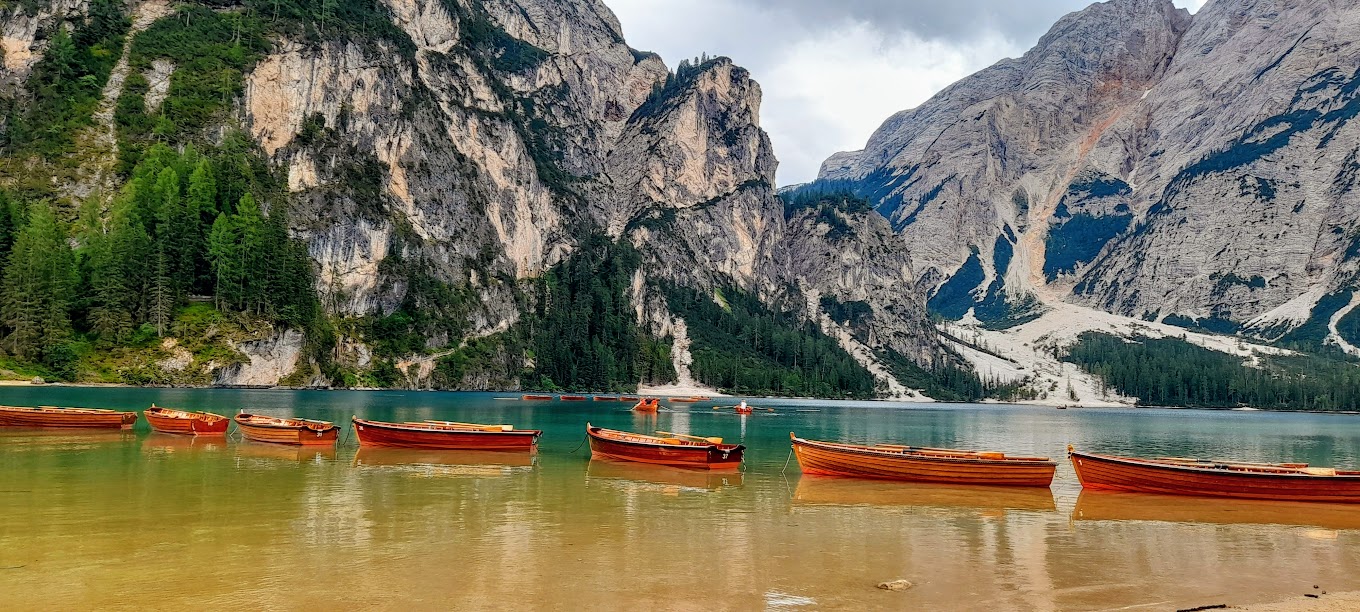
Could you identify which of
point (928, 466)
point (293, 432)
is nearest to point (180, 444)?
point (293, 432)

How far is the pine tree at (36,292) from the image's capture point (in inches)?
4050

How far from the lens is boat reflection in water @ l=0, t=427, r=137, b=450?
45956 mm

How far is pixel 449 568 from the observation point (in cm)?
1980

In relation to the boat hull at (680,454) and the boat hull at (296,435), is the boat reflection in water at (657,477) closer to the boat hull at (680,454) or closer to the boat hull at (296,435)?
the boat hull at (680,454)

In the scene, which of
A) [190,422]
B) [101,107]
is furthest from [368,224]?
[190,422]

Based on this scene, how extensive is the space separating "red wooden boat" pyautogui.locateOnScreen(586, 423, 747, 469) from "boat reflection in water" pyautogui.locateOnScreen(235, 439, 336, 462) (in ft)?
57.0

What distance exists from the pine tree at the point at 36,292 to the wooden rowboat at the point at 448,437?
83506 millimetres

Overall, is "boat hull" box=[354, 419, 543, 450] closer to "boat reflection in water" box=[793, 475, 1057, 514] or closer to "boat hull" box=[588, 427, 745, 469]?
"boat hull" box=[588, 427, 745, 469]

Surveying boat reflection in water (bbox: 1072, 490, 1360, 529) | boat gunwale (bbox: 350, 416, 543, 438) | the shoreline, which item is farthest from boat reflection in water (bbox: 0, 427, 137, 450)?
boat reflection in water (bbox: 1072, 490, 1360, 529)

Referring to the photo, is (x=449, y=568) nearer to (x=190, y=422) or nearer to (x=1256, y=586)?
(x=1256, y=586)

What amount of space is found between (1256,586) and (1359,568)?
671cm

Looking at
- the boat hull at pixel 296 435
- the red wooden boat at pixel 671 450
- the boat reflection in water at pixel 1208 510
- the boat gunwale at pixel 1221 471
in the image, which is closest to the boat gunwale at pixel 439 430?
the boat hull at pixel 296 435

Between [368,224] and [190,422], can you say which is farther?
[368,224]

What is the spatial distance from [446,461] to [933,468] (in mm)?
29227
